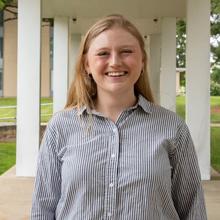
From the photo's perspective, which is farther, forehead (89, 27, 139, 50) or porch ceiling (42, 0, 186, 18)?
porch ceiling (42, 0, 186, 18)

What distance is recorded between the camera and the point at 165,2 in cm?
1087

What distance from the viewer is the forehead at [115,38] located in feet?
6.09

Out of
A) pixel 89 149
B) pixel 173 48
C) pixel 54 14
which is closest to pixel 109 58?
pixel 89 149

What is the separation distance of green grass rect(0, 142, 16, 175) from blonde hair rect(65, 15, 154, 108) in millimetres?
8732

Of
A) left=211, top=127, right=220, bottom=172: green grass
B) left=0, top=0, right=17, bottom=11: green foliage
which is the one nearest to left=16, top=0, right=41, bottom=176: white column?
left=211, top=127, right=220, bottom=172: green grass

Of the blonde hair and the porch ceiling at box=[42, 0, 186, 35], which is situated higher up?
the porch ceiling at box=[42, 0, 186, 35]

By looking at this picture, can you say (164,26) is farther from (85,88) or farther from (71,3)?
(85,88)

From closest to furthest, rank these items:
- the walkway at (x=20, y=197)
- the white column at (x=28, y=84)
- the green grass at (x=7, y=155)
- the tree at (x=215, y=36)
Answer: the walkway at (x=20, y=197) < the white column at (x=28, y=84) < the green grass at (x=7, y=155) < the tree at (x=215, y=36)

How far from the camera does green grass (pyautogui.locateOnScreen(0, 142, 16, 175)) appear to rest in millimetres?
11247

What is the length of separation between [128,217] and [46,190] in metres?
0.37

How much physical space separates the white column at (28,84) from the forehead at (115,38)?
20.8 feet

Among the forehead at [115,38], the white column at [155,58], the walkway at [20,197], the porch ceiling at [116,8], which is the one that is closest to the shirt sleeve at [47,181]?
the forehead at [115,38]

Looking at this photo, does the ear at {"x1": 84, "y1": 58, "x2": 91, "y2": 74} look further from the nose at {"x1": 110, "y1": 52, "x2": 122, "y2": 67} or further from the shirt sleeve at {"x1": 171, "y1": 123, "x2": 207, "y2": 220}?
the shirt sleeve at {"x1": 171, "y1": 123, "x2": 207, "y2": 220}

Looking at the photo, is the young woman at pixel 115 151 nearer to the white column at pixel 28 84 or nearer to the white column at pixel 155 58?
the white column at pixel 28 84
